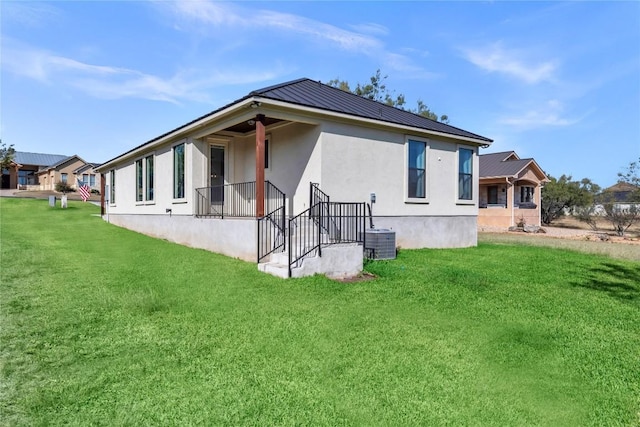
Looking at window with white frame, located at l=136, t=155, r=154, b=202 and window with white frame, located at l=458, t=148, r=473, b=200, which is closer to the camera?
window with white frame, located at l=458, t=148, r=473, b=200

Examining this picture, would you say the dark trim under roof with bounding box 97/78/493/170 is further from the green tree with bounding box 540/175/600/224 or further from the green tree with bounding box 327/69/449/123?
the green tree with bounding box 327/69/449/123

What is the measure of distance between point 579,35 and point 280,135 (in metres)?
9.26

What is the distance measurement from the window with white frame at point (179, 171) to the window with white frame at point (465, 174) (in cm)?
897

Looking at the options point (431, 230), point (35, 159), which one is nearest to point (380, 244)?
point (431, 230)

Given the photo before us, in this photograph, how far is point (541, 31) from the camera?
37.4ft

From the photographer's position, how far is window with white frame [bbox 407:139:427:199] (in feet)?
36.4

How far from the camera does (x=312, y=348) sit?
4035 mm

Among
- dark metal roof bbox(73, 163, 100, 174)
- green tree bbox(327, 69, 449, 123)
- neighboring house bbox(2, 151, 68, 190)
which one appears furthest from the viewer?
neighboring house bbox(2, 151, 68, 190)

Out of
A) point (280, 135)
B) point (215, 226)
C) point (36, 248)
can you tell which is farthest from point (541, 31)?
Answer: point (36, 248)

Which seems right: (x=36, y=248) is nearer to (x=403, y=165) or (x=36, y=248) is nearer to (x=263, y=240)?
(x=263, y=240)

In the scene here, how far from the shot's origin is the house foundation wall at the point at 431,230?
10.8 metres

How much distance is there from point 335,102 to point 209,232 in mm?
4863

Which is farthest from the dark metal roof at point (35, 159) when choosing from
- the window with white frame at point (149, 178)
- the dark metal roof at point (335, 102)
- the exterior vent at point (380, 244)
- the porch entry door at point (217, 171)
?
the exterior vent at point (380, 244)

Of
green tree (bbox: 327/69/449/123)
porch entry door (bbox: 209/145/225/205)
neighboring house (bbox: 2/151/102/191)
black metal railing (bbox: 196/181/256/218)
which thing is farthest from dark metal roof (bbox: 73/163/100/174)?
black metal railing (bbox: 196/181/256/218)
